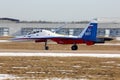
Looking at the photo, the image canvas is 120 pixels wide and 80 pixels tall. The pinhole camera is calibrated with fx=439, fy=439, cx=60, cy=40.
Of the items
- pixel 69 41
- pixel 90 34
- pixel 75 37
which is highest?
pixel 90 34

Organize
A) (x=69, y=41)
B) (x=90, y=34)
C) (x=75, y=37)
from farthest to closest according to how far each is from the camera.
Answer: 1. (x=69, y=41)
2. (x=75, y=37)
3. (x=90, y=34)

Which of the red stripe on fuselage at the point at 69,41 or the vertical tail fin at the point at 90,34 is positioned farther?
the red stripe on fuselage at the point at 69,41

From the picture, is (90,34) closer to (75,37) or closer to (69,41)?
(75,37)

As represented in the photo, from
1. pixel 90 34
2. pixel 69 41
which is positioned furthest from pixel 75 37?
pixel 90 34

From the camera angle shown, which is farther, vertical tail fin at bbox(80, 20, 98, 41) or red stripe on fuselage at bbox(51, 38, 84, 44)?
red stripe on fuselage at bbox(51, 38, 84, 44)

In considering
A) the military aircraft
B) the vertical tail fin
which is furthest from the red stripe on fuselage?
the vertical tail fin

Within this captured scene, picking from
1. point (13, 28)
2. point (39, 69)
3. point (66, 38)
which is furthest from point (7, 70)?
point (13, 28)

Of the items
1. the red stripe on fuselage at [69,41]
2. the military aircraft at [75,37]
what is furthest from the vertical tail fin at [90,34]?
the red stripe on fuselage at [69,41]

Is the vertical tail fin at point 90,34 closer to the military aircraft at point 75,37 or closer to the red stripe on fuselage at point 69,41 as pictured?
the military aircraft at point 75,37

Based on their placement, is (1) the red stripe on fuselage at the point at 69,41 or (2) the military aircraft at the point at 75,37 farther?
(1) the red stripe on fuselage at the point at 69,41

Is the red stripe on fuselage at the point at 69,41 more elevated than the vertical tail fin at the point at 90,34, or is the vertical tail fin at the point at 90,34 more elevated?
the vertical tail fin at the point at 90,34

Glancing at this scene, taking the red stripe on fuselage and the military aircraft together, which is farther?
the red stripe on fuselage

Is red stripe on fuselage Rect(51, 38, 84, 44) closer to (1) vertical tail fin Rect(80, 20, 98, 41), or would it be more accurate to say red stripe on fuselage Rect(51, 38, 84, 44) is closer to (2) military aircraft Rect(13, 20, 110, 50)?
(2) military aircraft Rect(13, 20, 110, 50)

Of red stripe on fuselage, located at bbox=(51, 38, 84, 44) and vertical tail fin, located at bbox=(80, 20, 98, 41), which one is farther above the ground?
vertical tail fin, located at bbox=(80, 20, 98, 41)
